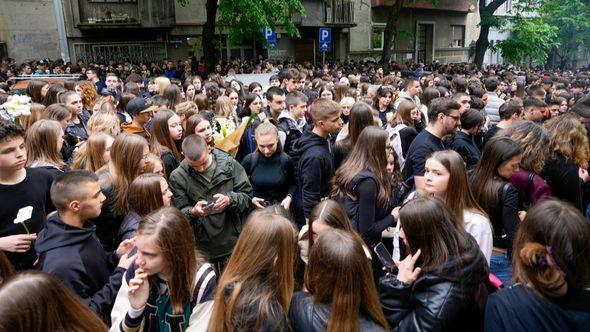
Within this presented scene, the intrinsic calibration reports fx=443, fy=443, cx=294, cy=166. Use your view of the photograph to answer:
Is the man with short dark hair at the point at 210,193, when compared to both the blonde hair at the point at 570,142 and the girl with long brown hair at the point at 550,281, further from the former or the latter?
the blonde hair at the point at 570,142

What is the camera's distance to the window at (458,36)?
27562 mm

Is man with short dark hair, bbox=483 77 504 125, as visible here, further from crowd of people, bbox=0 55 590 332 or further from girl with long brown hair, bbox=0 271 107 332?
girl with long brown hair, bbox=0 271 107 332

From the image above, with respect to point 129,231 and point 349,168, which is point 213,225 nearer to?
point 129,231

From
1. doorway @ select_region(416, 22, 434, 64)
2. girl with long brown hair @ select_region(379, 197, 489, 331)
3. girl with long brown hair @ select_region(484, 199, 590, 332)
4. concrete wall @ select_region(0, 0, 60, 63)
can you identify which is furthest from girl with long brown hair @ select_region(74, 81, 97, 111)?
doorway @ select_region(416, 22, 434, 64)

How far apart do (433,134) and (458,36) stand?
26.6 meters

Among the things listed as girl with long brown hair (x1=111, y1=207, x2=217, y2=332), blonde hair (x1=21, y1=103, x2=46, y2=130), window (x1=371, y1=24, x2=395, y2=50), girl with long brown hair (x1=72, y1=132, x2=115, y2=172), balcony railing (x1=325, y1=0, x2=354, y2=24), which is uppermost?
balcony railing (x1=325, y1=0, x2=354, y2=24)

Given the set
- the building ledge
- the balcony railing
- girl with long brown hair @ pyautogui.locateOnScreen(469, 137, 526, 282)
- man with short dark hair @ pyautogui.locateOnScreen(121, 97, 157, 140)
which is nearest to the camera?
girl with long brown hair @ pyautogui.locateOnScreen(469, 137, 526, 282)

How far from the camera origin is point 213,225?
3693 millimetres

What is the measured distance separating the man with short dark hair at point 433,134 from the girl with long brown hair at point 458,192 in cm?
84

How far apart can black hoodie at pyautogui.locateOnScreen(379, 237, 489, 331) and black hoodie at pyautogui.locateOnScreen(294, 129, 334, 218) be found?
1.59 m

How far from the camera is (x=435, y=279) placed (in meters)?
2.10

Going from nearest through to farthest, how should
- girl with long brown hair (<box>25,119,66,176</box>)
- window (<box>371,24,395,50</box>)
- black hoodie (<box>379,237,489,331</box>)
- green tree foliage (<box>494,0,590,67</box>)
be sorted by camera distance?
black hoodie (<box>379,237,489,331</box>), girl with long brown hair (<box>25,119,66,176</box>), green tree foliage (<box>494,0,590,67</box>), window (<box>371,24,395,50</box>)

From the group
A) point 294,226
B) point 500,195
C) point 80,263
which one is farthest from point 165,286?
point 500,195

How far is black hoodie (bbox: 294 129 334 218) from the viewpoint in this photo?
374 cm
